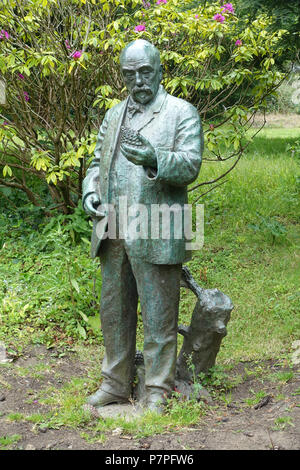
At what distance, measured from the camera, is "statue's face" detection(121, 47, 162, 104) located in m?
3.72

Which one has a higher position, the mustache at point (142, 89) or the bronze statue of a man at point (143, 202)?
the mustache at point (142, 89)

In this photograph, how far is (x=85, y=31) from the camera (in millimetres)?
6922

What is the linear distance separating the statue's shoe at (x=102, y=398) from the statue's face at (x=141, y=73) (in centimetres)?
191

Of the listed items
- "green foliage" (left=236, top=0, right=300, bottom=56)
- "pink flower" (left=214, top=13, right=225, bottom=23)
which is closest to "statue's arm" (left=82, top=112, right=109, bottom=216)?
"pink flower" (left=214, top=13, right=225, bottom=23)

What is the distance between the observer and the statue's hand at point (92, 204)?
154 inches

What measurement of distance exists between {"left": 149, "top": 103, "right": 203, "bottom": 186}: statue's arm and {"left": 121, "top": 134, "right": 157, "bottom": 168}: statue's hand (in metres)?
0.04

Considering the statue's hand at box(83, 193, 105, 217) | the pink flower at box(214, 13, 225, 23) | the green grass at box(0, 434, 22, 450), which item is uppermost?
the pink flower at box(214, 13, 225, 23)

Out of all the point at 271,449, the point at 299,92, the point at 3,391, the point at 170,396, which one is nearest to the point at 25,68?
the point at 3,391

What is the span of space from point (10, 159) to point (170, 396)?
5948mm

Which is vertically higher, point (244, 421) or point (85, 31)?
point (85, 31)

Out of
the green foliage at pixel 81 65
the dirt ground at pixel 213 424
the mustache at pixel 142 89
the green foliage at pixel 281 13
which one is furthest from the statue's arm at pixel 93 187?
the green foliage at pixel 281 13

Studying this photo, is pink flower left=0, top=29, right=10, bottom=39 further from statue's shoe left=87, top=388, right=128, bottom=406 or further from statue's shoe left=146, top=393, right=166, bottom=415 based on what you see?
statue's shoe left=146, top=393, right=166, bottom=415

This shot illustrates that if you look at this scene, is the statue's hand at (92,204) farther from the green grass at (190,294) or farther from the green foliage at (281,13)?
the green foliage at (281,13)
